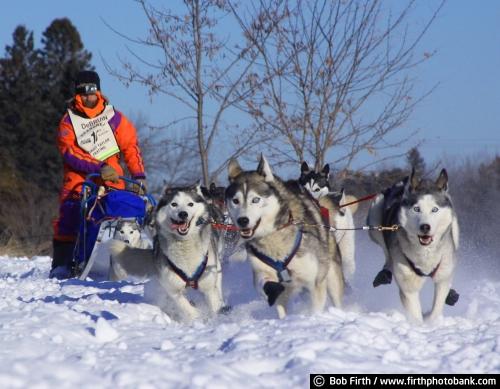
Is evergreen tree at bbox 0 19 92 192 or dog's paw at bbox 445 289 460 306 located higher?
evergreen tree at bbox 0 19 92 192

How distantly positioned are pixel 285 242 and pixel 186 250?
2.58ft

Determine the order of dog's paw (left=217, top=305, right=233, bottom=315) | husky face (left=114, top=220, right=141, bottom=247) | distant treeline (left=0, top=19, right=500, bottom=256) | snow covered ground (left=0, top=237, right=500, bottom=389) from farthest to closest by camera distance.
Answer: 1. distant treeline (left=0, top=19, right=500, bottom=256)
2. husky face (left=114, top=220, right=141, bottom=247)
3. dog's paw (left=217, top=305, right=233, bottom=315)
4. snow covered ground (left=0, top=237, right=500, bottom=389)

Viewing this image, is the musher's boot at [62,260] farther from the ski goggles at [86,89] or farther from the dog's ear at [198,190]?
the dog's ear at [198,190]

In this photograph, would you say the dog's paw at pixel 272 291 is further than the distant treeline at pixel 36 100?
No

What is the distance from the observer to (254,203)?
5570 millimetres

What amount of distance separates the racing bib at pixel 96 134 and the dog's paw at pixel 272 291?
127 inches

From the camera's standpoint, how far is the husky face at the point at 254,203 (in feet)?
18.1

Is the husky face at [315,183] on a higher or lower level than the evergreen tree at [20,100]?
lower

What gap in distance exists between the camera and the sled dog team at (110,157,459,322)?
18.4 ft

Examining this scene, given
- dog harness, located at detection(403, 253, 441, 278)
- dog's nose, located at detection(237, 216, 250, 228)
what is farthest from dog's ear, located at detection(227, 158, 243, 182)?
dog harness, located at detection(403, 253, 441, 278)

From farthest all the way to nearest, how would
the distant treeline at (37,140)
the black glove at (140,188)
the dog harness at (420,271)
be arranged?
the distant treeline at (37,140)
the black glove at (140,188)
the dog harness at (420,271)

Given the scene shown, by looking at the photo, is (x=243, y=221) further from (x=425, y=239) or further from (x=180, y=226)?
(x=425, y=239)

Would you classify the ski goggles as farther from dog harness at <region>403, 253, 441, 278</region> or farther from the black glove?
dog harness at <region>403, 253, 441, 278</region>

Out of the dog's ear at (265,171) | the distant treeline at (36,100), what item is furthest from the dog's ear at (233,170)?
the distant treeline at (36,100)
